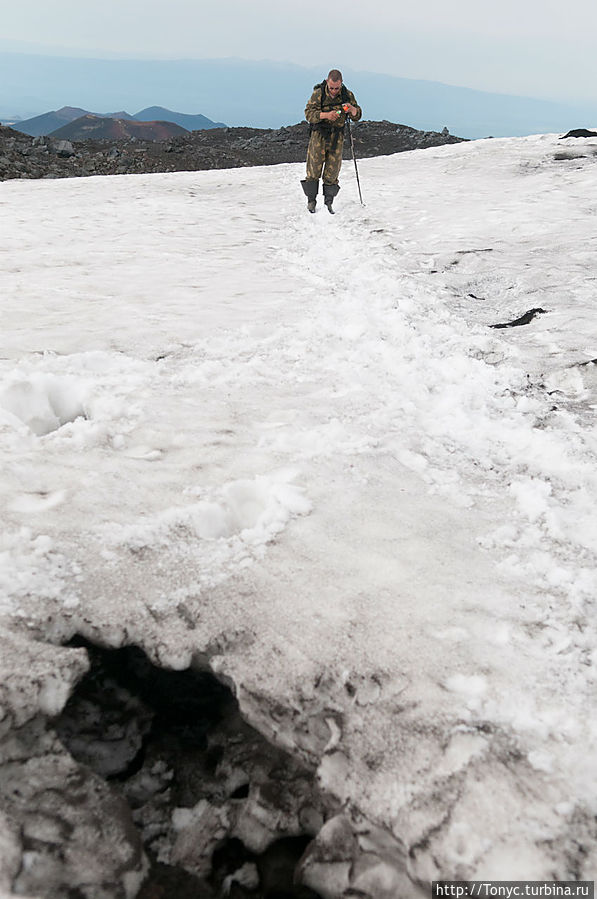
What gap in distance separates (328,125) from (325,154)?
0.49 meters

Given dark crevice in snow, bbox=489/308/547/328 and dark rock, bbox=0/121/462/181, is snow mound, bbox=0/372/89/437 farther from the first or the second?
dark rock, bbox=0/121/462/181

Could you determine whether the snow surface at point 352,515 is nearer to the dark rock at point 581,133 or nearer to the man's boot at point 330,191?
the man's boot at point 330,191

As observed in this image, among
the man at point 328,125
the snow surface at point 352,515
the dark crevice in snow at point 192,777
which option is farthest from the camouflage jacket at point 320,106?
the dark crevice in snow at point 192,777

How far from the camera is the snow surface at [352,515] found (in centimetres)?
202

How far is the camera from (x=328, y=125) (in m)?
10.5

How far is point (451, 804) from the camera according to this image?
186 cm

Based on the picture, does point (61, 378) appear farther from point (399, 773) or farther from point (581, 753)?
point (581, 753)

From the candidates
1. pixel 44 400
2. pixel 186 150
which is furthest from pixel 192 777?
pixel 186 150

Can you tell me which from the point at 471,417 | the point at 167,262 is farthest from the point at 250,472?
the point at 167,262

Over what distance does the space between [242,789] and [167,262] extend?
733 cm

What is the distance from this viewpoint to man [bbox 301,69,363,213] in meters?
10.2

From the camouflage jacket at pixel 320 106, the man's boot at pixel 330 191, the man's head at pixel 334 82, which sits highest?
the man's head at pixel 334 82

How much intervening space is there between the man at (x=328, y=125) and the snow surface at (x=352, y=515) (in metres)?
4.74

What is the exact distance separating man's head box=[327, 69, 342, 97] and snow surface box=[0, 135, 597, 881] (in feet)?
16.6
